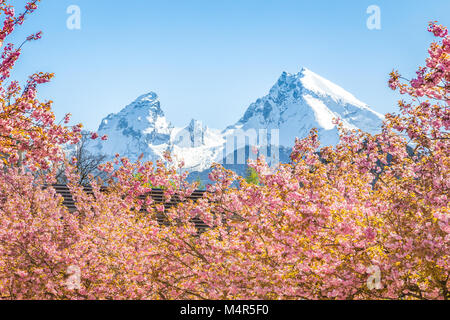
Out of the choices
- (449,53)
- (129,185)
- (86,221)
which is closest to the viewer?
(449,53)

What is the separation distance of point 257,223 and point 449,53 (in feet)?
12.7

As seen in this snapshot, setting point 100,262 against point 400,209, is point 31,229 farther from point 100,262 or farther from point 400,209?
point 400,209

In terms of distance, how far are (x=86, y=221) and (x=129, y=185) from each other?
2.38 metres

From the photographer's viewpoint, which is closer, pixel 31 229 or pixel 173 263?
pixel 173 263

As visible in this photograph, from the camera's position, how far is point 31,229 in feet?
28.4

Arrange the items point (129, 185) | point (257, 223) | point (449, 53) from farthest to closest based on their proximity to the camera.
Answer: point (129, 185) → point (257, 223) → point (449, 53)

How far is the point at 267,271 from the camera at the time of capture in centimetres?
646

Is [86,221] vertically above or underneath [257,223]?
above

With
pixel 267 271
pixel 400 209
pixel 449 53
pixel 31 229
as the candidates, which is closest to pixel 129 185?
pixel 31 229
